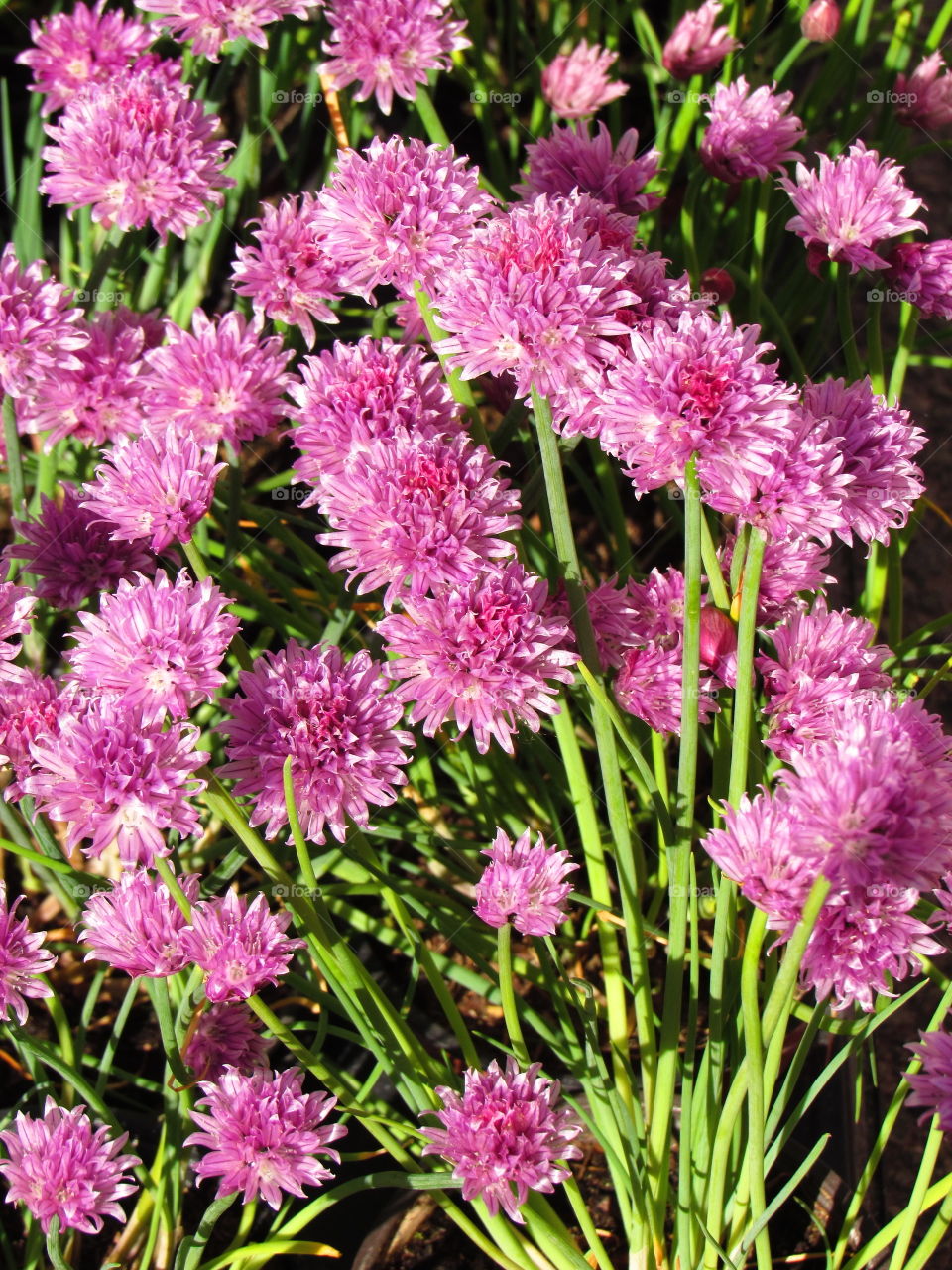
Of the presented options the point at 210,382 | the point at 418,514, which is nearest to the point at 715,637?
the point at 418,514

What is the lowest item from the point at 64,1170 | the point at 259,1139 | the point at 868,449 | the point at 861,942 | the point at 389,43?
the point at 64,1170

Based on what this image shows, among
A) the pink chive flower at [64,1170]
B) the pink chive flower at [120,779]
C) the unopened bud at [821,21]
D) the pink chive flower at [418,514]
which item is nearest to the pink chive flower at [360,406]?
the pink chive flower at [418,514]

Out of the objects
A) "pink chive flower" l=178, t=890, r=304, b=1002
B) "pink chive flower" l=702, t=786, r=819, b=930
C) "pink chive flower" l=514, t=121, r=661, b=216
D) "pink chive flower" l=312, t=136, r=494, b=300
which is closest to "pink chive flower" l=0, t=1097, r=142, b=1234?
"pink chive flower" l=178, t=890, r=304, b=1002

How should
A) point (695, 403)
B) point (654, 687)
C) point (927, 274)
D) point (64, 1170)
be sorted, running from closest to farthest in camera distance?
point (695, 403)
point (64, 1170)
point (654, 687)
point (927, 274)

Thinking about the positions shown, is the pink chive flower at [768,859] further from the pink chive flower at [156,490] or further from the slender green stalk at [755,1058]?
the pink chive flower at [156,490]

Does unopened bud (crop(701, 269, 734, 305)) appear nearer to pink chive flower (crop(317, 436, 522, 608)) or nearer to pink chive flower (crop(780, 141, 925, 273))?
pink chive flower (crop(780, 141, 925, 273))

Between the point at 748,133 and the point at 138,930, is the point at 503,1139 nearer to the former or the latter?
the point at 138,930

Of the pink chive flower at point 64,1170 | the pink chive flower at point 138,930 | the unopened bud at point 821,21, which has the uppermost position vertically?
the unopened bud at point 821,21
